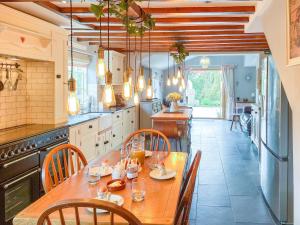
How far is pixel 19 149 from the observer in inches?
115

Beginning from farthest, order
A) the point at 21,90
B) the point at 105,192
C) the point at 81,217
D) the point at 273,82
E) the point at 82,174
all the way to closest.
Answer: the point at 21,90
the point at 273,82
the point at 82,174
the point at 105,192
the point at 81,217

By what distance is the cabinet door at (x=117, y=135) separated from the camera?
6.20m

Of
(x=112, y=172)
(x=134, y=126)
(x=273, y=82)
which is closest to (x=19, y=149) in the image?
(x=112, y=172)

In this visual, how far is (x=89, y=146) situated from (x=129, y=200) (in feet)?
10.3

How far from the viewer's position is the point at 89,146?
4.85 m

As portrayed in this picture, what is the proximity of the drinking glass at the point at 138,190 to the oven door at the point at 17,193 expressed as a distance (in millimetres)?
1333

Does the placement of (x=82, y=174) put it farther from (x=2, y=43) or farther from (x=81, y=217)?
(x=2, y=43)

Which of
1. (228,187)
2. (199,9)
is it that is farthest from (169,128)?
(199,9)

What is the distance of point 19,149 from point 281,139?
255 centimetres

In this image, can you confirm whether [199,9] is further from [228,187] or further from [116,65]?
[116,65]

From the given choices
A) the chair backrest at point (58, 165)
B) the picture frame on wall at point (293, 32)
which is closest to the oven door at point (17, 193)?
the chair backrest at point (58, 165)

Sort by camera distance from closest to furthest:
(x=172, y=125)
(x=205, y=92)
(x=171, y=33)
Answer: (x=171, y=33), (x=172, y=125), (x=205, y=92)

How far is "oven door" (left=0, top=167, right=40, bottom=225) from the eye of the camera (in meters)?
2.75

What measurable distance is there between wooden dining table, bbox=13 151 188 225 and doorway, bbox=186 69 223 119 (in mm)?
11045
